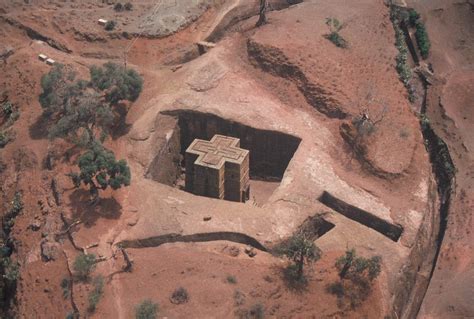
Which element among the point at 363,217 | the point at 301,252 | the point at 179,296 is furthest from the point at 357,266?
the point at 179,296

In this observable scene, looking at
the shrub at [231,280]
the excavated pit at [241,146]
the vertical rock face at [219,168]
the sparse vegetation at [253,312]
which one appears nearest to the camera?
the sparse vegetation at [253,312]

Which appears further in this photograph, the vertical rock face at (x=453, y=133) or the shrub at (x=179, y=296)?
the vertical rock face at (x=453, y=133)

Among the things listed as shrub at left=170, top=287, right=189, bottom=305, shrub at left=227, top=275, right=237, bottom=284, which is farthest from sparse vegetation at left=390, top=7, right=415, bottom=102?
shrub at left=170, top=287, right=189, bottom=305

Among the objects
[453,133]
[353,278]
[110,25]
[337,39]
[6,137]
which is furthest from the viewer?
[110,25]

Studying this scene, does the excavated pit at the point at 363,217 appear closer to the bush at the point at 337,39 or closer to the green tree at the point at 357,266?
the green tree at the point at 357,266

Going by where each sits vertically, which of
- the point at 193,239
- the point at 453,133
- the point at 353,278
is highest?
the point at 453,133

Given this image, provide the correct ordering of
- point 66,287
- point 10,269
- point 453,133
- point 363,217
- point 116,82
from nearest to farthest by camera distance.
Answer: point 66,287 < point 10,269 < point 363,217 < point 116,82 < point 453,133

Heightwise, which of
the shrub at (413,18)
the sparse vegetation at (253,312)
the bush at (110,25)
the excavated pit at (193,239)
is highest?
the shrub at (413,18)

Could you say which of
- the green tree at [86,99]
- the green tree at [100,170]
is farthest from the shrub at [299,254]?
the green tree at [86,99]

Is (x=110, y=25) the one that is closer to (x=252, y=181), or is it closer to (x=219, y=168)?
(x=252, y=181)
